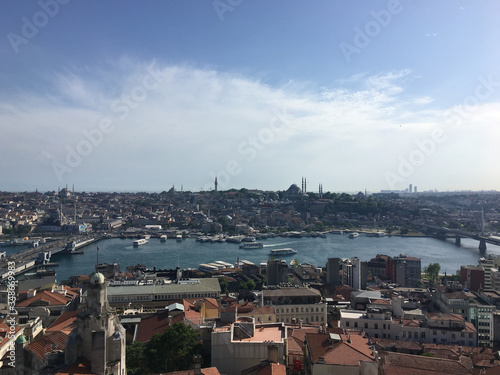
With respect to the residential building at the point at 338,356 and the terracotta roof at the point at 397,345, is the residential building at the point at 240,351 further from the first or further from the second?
the terracotta roof at the point at 397,345

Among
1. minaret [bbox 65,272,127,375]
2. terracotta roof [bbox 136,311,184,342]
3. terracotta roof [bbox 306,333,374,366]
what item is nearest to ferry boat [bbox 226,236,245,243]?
terracotta roof [bbox 136,311,184,342]

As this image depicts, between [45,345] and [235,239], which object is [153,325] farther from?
[235,239]

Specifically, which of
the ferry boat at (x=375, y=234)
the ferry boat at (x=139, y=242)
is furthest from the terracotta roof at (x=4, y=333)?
the ferry boat at (x=375, y=234)

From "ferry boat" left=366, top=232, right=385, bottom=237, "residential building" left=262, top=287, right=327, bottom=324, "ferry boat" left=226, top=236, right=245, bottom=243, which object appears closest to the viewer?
"residential building" left=262, top=287, right=327, bottom=324

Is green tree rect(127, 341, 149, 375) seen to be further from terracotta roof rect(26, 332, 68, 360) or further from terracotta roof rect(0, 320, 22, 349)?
terracotta roof rect(0, 320, 22, 349)

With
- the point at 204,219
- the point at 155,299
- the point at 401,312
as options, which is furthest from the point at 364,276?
the point at 204,219

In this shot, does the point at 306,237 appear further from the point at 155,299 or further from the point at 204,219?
the point at 155,299
